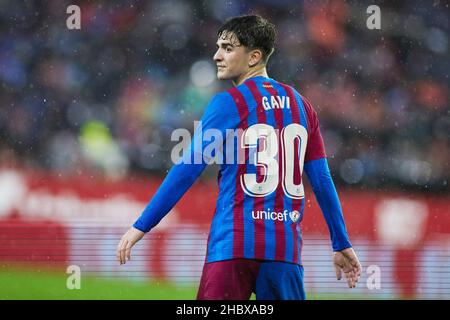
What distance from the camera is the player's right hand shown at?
3.12m

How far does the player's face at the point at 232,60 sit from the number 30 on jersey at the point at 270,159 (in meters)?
0.27

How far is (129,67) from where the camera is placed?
8.54m

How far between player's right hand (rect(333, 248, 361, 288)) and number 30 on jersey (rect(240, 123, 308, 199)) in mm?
398

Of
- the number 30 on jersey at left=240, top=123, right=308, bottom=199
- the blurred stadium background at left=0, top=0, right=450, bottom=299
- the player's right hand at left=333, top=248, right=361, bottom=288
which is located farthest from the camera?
the blurred stadium background at left=0, top=0, right=450, bottom=299

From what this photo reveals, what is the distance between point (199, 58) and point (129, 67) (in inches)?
31.6

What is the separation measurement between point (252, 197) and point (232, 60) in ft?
1.85

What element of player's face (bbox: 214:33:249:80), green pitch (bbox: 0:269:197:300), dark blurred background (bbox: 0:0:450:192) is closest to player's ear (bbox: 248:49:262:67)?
player's face (bbox: 214:33:249:80)

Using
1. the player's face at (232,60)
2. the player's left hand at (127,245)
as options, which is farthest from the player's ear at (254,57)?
the player's left hand at (127,245)

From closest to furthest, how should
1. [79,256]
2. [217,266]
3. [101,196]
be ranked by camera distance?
1. [217,266]
2. [79,256]
3. [101,196]

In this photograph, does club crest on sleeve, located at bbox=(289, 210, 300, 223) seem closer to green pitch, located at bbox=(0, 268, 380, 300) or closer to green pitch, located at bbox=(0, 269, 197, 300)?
green pitch, located at bbox=(0, 268, 380, 300)

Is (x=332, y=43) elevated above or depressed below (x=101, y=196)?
above
